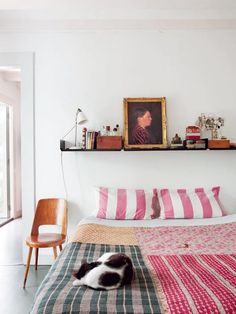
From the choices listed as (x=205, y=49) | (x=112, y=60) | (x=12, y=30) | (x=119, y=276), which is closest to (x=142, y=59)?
(x=112, y=60)

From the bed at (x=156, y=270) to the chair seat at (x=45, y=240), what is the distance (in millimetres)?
364

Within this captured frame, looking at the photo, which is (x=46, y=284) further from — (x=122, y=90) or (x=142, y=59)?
(x=142, y=59)

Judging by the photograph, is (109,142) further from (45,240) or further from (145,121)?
(45,240)

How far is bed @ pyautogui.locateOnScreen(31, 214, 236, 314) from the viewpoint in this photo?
4.41ft

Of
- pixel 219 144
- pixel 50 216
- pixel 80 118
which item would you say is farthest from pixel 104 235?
pixel 219 144

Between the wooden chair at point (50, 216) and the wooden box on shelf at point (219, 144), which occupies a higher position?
the wooden box on shelf at point (219, 144)

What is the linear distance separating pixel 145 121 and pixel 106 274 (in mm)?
2205

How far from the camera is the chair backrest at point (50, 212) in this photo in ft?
10.9

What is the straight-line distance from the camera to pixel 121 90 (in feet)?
11.5

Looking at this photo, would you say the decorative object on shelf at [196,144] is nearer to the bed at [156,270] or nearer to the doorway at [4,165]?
the bed at [156,270]

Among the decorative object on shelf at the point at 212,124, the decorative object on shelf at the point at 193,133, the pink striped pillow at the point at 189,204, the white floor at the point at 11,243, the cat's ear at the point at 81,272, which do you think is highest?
the decorative object on shelf at the point at 212,124

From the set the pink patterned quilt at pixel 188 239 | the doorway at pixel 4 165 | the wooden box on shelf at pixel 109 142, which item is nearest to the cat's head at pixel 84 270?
the pink patterned quilt at pixel 188 239

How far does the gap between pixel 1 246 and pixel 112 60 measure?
9.38 feet

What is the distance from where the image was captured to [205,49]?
3518 mm
